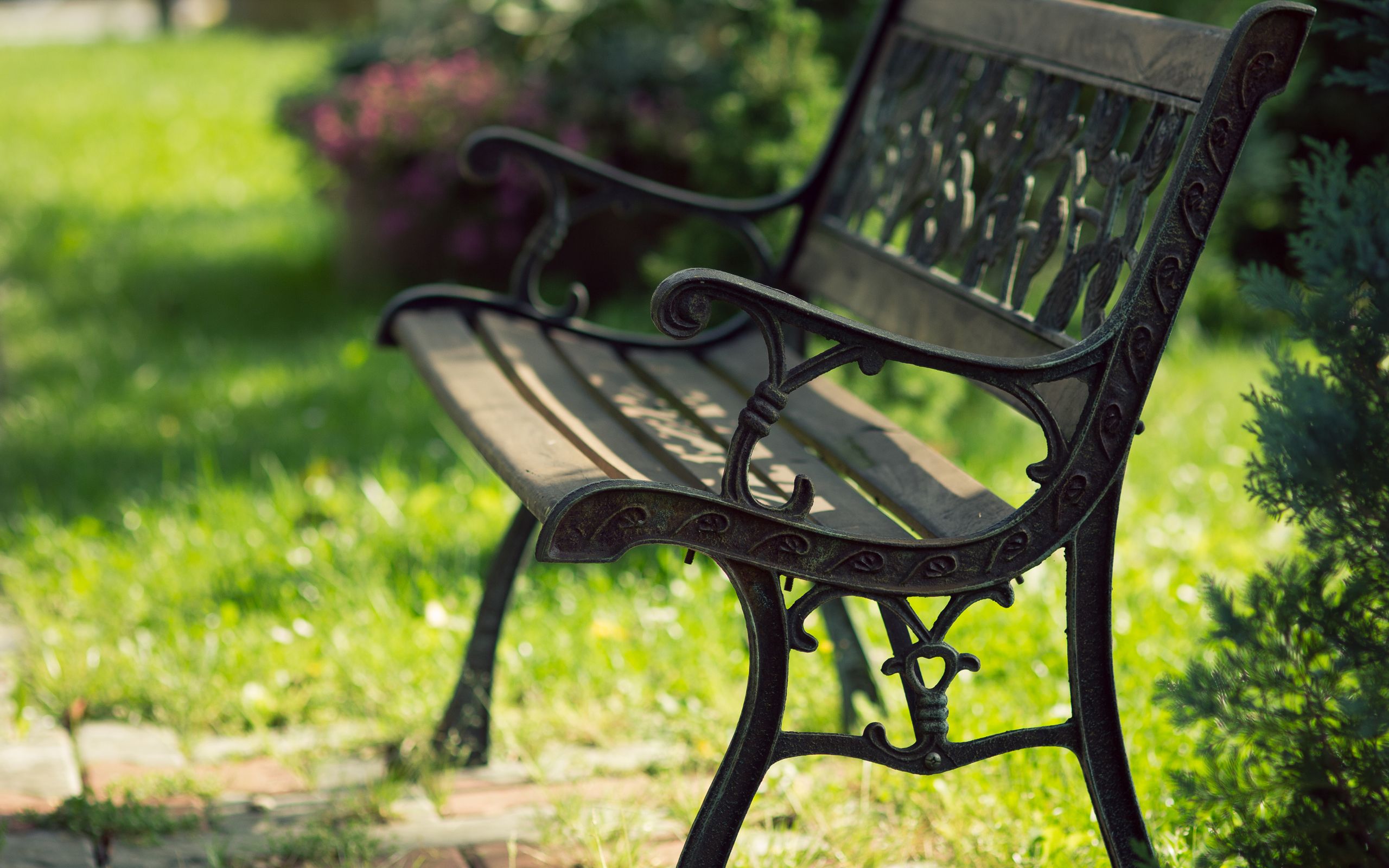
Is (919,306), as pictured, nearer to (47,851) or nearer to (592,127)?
(47,851)

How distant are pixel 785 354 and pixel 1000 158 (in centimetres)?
81

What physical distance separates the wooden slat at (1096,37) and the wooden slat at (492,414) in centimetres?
83

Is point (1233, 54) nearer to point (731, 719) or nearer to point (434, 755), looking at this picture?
point (731, 719)

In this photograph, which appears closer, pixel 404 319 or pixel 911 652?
pixel 911 652

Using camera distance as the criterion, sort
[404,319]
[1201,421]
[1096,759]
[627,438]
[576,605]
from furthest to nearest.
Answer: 1. [1201,421]
2. [576,605]
3. [404,319]
4. [627,438]
5. [1096,759]

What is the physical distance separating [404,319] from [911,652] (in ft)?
3.50

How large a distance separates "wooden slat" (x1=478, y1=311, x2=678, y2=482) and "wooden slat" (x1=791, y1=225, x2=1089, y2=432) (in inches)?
18.8

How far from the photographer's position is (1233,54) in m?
1.41

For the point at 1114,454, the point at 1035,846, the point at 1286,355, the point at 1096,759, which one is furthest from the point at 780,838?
the point at 1286,355

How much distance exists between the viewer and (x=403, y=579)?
2814mm

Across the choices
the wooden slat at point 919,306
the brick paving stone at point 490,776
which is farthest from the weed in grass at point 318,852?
→ the wooden slat at point 919,306

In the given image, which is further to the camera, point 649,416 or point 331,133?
point 331,133

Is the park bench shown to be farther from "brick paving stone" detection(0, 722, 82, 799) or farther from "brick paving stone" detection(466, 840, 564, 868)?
"brick paving stone" detection(0, 722, 82, 799)

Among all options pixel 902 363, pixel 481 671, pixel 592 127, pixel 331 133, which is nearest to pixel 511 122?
pixel 592 127
